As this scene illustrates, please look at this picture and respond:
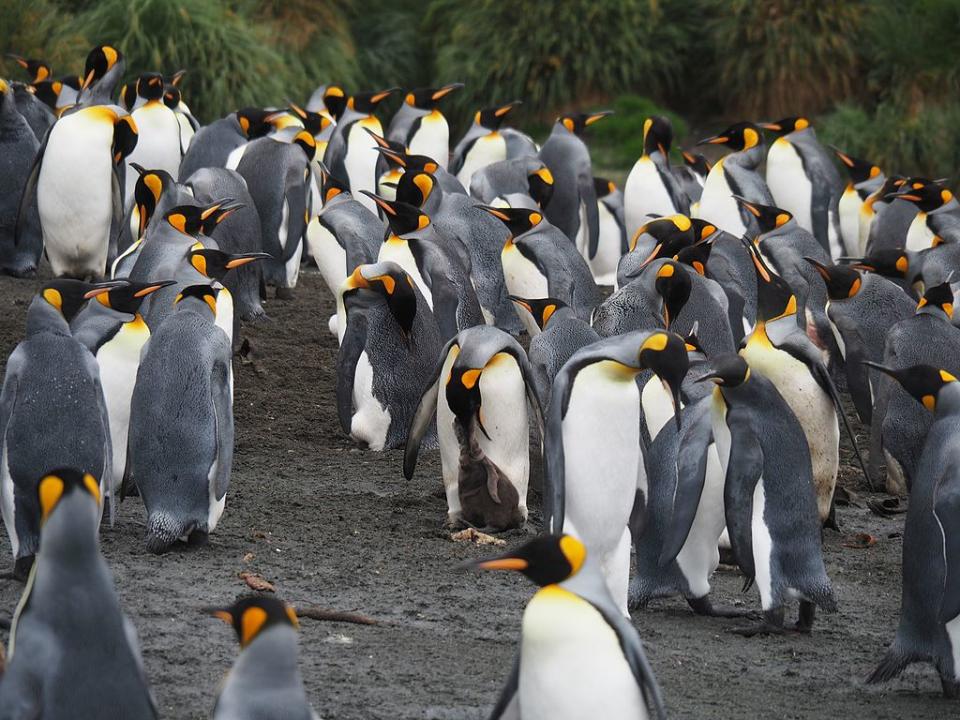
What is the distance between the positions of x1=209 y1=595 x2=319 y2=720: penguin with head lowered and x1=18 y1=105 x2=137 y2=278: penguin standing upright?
19.0ft

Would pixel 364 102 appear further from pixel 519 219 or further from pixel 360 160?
pixel 519 219

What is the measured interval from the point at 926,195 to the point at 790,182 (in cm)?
168

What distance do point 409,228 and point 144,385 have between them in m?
2.83

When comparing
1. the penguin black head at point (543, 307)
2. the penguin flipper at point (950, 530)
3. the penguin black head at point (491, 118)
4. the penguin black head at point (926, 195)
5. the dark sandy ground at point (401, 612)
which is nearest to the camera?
the dark sandy ground at point (401, 612)

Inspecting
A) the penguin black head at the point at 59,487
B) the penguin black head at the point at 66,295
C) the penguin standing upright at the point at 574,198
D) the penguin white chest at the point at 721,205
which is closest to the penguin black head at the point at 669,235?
the penguin white chest at the point at 721,205

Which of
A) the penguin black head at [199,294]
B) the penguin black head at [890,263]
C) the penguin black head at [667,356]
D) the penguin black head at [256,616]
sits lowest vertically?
the penguin black head at [890,263]

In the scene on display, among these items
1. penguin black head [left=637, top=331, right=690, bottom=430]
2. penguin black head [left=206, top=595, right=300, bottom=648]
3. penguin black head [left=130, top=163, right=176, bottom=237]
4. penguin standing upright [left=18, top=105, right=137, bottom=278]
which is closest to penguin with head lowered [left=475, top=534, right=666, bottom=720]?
penguin black head [left=206, top=595, right=300, bottom=648]

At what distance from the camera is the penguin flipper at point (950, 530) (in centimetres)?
410

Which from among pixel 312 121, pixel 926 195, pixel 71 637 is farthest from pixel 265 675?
pixel 312 121

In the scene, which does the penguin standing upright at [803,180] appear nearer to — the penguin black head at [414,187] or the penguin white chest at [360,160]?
the penguin white chest at [360,160]

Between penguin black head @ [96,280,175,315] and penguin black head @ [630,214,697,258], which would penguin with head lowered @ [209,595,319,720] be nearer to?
penguin black head @ [96,280,175,315]

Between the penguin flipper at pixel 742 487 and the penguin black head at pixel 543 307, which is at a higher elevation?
the penguin black head at pixel 543 307

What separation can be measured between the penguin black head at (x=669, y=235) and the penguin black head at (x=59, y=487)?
4.26 meters

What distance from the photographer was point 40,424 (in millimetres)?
4512
